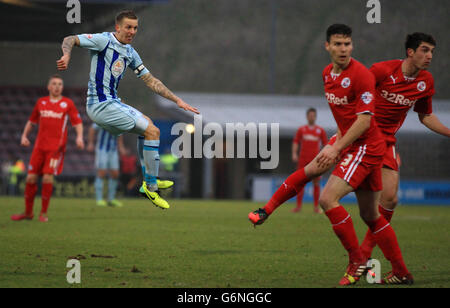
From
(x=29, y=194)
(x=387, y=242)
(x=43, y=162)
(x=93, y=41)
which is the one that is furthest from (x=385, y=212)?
(x=29, y=194)

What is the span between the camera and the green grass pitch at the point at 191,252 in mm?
6094

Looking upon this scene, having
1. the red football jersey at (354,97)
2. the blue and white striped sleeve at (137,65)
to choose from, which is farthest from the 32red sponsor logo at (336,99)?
the blue and white striped sleeve at (137,65)

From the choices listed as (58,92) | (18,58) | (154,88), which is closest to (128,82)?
(18,58)

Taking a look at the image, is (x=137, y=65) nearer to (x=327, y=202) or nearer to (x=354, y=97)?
(x=354, y=97)

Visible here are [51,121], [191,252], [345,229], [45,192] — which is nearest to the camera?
[345,229]

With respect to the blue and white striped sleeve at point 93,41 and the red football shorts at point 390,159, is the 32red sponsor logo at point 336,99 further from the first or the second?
the blue and white striped sleeve at point 93,41

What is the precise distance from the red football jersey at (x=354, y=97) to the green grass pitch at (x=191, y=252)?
4.27 feet

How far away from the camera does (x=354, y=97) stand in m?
5.97

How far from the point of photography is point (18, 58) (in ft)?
102

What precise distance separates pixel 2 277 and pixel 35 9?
22.4 m

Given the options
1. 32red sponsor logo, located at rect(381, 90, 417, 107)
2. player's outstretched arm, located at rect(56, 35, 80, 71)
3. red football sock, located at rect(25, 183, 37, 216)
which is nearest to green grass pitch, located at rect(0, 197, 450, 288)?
red football sock, located at rect(25, 183, 37, 216)

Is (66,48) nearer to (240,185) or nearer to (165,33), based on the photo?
(240,185)

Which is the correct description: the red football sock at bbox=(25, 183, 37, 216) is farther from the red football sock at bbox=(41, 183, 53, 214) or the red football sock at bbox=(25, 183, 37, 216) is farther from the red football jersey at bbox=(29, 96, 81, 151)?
the red football jersey at bbox=(29, 96, 81, 151)

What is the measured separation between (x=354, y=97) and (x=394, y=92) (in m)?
0.77
